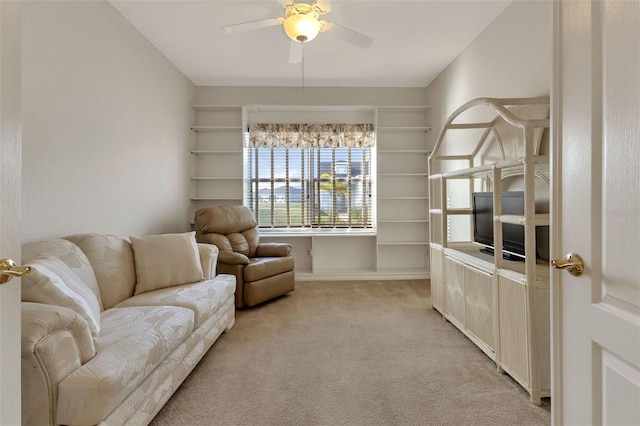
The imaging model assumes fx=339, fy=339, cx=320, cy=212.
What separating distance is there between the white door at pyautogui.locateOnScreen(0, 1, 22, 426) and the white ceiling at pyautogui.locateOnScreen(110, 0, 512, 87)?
86.1 inches

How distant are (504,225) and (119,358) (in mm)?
2639

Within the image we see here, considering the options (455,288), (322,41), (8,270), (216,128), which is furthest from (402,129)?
(8,270)

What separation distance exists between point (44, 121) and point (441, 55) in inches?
156

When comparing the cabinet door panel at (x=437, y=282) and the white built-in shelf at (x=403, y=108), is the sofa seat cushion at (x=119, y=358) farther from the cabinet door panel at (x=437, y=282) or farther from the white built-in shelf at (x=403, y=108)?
the white built-in shelf at (x=403, y=108)

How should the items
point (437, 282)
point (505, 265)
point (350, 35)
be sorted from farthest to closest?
point (437, 282)
point (350, 35)
point (505, 265)

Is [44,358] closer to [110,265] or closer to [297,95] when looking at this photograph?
[110,265]

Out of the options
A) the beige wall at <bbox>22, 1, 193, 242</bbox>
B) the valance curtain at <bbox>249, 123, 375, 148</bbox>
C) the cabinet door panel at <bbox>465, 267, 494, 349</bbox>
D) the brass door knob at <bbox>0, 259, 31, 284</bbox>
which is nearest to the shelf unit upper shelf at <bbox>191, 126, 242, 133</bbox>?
the valance curtain at <bbox>249, 123, 375, 148</bbox>

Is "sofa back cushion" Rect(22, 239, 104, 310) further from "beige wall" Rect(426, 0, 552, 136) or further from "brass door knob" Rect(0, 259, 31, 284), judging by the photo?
"beige wall" Rect(426, 0, 552, 136)

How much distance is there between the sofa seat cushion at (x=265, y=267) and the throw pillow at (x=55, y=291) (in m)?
1.98

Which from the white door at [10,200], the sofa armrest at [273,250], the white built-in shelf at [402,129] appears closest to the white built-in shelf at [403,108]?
the white built-in shelf at [402,129]

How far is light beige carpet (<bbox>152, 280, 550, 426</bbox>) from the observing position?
182 cm

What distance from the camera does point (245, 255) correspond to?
4191 mm

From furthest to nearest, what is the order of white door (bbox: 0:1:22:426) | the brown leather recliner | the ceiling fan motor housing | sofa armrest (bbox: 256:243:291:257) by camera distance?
sofa armrest (bbox: 256:243:291:257) → the brown leather recliner → the ceiling fan motor housing → white door (bbox: 0:1:22:426)

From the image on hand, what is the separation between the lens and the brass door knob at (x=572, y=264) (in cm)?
89
